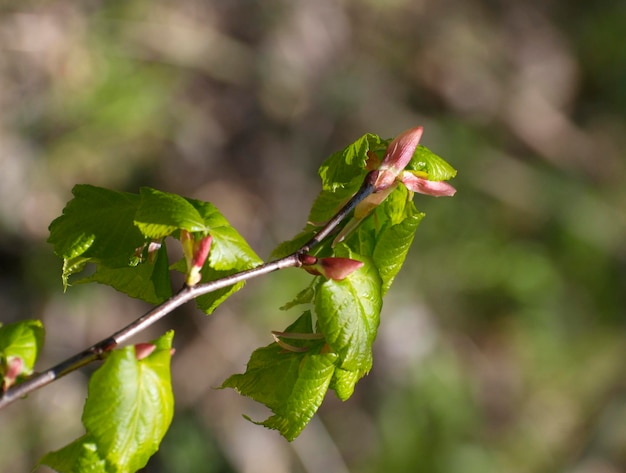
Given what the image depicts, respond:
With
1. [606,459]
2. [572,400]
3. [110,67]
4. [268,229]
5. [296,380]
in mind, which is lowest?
[606,459]

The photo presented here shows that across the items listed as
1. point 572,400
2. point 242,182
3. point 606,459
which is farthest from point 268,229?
point 606,459

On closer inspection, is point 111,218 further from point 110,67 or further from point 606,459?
point 606,459

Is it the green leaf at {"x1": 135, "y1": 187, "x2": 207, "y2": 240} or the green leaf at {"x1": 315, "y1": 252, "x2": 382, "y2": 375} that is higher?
the green leaf at {"x1": 135, "y1": 187, "x2": 207, "y2": 240}

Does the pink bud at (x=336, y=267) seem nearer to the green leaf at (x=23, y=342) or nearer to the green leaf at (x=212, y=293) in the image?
the green leaf at (x=212, y=293)

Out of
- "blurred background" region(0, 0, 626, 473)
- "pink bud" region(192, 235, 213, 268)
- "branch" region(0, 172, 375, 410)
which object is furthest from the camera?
"blurred background" region(0, 0, 626, 473)

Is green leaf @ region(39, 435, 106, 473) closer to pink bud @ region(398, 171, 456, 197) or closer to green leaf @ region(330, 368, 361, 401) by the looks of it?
green leaf @ region(330, 368, 361, 401)

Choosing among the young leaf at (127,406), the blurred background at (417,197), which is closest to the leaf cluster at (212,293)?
the young leaf at (127,406)

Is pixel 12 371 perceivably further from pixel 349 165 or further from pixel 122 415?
pixel 349 165

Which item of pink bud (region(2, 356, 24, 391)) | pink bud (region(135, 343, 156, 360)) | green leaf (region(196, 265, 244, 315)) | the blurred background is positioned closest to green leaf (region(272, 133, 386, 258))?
green leaf (region(196, 265, 244, 315))
